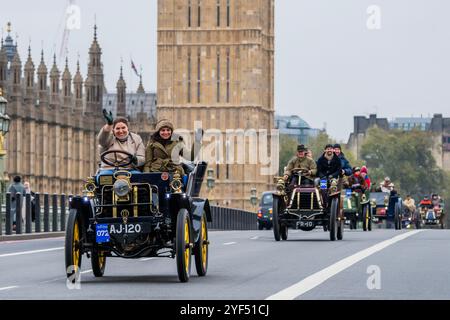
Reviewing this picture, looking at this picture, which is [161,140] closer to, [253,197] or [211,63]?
[253,197]

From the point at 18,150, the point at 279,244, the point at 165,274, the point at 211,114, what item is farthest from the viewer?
the point at 211,114

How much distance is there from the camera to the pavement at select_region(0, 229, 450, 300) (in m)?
13.0

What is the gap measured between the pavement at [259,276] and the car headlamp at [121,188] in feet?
2.54

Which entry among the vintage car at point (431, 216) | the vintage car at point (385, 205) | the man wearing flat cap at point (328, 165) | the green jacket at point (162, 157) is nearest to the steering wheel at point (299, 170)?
the man wearing flat cap at point (328, 165)

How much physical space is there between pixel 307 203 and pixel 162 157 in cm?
1066

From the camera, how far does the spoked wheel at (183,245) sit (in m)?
14.4

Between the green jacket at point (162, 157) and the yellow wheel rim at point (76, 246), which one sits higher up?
the green jacket at point (162, 157)

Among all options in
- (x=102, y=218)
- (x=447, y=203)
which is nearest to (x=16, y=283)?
(x=102, y=218)

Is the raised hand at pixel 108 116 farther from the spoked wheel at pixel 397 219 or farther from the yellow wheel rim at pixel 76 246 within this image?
the spoked wheel at pixel 397 219

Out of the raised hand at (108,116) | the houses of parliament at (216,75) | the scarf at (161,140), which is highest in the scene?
the houses of parliament at (216,75)
